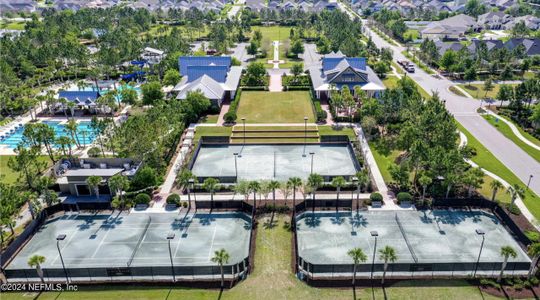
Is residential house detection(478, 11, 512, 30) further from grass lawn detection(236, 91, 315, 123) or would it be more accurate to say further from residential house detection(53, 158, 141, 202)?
residential house detection(53, 158, 141, 202)

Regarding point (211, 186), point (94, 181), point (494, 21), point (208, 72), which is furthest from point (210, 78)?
point (494, 21)

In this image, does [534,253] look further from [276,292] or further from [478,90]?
[478,90]

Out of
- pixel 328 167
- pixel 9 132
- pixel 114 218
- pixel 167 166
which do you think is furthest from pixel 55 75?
pixel 328 167

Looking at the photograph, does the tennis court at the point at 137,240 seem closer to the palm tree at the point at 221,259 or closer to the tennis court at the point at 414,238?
the palm tree at the point at 221,259

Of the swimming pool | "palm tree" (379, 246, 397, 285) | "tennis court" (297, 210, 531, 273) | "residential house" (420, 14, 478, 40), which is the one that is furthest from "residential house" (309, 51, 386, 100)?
"residential house" (420, 14, 478, 40)

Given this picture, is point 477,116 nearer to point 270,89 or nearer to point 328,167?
point 328,167
